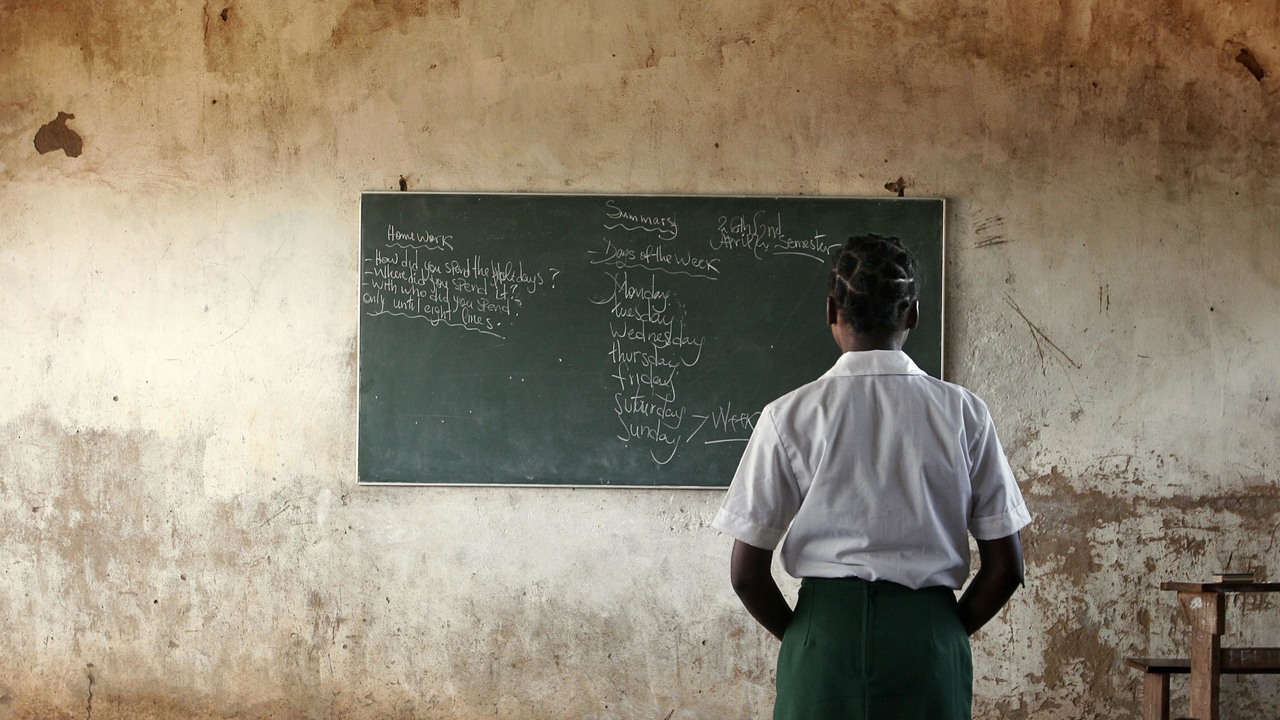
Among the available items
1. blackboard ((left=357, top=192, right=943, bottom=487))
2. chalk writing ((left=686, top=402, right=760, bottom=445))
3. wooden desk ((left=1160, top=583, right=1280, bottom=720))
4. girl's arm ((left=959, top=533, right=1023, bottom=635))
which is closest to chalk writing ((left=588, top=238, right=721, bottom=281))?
blackboard ((left=357, top=192, right=943, bottom=487))

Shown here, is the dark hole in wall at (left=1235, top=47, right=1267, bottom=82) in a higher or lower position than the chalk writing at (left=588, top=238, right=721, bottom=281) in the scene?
higher

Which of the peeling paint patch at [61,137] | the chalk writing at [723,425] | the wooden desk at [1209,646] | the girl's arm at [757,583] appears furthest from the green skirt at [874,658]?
the peeling paint patch at [61,137]

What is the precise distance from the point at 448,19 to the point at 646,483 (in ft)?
6.10

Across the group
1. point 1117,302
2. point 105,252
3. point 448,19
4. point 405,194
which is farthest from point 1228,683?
point 105,252

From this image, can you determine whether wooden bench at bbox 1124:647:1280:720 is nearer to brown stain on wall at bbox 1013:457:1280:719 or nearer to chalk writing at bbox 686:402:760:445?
brown stain on wall at bbox 1013:457:1280:719

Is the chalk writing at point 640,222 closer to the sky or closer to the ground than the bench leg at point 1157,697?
closer to the sky

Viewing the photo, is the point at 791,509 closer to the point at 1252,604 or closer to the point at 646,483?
the point at 646,483

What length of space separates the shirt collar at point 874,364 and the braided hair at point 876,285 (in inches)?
1.7

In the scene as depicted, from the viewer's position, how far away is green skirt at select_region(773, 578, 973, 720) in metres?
1.58

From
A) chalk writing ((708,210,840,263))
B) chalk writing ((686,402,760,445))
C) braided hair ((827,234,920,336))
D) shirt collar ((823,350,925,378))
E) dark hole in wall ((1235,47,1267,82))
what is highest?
dark hole in wall ((1235,47,1267,82))

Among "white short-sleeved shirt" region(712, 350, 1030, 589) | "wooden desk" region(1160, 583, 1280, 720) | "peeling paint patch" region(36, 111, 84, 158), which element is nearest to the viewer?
"white short-sleeved shirt" region(712, 350, 1030, 589)

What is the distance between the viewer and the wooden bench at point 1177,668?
276 cm

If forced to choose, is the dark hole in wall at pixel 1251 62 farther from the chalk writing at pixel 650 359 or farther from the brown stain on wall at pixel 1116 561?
the chalk writing at pixel 650 359

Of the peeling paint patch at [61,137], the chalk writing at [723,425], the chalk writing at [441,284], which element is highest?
the peeling paint patch at [61,137]
